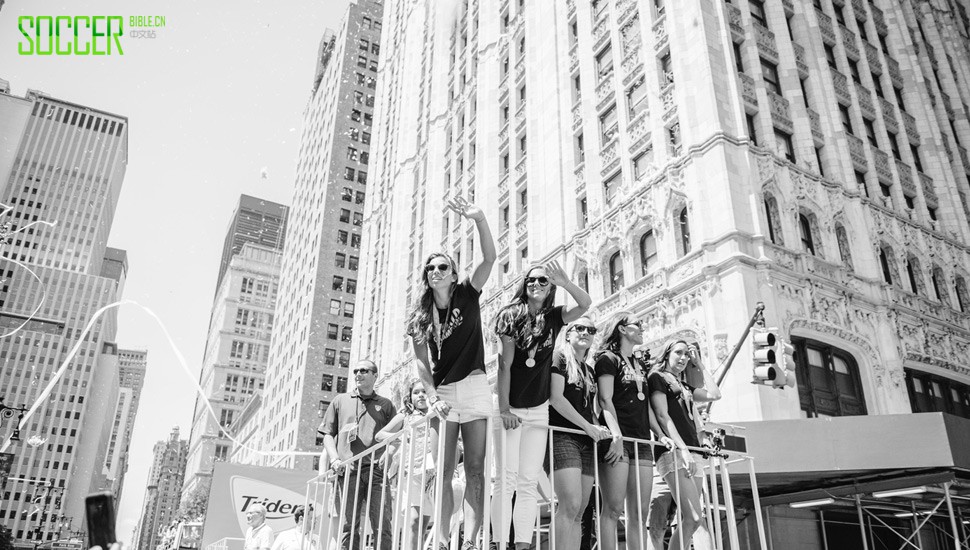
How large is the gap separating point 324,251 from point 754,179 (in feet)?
198

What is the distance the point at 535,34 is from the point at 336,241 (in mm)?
48518

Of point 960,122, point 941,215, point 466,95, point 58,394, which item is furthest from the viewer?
point 58,394

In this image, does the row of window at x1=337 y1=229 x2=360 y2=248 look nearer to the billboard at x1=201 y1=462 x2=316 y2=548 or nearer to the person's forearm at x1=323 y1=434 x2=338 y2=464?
the billboard at x1=201 y1=462 x2=316 y2=548

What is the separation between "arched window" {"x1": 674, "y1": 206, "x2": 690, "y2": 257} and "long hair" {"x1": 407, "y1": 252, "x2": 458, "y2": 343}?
50.7 ft

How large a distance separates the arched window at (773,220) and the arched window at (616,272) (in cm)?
471

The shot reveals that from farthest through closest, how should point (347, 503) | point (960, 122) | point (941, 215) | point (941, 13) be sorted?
point (941, 13) < point (960, 122) < point (941, 215) < point (347, 503)

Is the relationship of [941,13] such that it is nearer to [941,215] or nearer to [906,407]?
A: [941,215]

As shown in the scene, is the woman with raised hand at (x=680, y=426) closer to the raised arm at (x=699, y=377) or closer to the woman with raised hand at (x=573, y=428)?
the raised arm at (x=699, y=377)

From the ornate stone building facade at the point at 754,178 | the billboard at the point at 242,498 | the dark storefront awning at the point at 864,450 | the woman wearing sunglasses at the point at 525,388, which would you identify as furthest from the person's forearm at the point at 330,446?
the ornate stone building facade at the point at 754,178

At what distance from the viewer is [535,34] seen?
3128 centimetres

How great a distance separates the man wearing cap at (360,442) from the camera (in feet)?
21.6

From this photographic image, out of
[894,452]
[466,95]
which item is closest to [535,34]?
[466,95]

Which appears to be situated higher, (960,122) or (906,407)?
(960,122)

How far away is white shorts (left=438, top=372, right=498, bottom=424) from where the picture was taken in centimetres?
531
